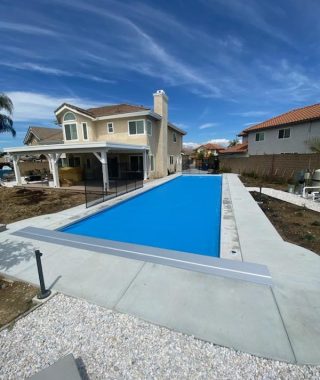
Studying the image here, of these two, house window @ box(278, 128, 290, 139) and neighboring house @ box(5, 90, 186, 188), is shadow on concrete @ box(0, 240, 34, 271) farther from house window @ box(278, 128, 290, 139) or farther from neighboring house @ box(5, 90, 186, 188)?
house window @ box(278, 128, 290, 139)

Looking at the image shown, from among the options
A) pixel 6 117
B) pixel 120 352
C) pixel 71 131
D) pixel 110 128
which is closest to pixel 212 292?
pixel 120 352

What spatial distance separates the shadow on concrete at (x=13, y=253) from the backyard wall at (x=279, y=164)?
18.4 m

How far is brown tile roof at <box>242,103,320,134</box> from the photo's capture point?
19.6 metres

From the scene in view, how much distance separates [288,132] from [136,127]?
55.3 ft

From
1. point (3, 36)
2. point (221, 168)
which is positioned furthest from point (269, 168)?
point (3, 36)

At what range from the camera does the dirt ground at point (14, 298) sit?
3202 mm

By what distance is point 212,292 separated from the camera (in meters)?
3.55

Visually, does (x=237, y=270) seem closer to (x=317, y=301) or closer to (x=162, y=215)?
(x=317, y=301)

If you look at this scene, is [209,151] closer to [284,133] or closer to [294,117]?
[284,133]

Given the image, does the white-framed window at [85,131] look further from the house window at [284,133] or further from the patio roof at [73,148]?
the house window at [284,133]

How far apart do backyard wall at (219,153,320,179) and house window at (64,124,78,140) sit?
63.2ft

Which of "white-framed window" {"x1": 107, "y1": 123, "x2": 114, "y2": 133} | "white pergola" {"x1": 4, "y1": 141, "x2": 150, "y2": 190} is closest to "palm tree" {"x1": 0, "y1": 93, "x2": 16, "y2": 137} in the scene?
"white pergola" {"x1": 4, "y1": 141, "x2": 150, "y2": 190}

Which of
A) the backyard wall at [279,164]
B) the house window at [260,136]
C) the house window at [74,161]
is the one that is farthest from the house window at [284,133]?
the house window at [74,161]

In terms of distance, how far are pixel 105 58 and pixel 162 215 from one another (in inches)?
470
